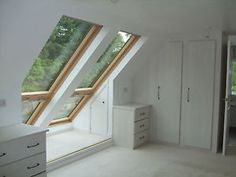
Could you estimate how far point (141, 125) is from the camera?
4.84m

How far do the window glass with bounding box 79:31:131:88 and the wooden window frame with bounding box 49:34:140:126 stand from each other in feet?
0.24

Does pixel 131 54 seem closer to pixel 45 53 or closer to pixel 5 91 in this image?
pixel 45 53

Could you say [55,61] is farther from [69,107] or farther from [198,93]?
[198,93]

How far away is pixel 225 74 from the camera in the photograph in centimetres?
460

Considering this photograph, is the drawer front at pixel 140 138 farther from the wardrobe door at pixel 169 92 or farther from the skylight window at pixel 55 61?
the skylight window at pixel 55 61

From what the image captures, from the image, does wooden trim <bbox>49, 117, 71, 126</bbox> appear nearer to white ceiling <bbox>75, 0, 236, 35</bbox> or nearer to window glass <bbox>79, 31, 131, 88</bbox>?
window glass <bbox>79, 31, 131, 88</bbox>

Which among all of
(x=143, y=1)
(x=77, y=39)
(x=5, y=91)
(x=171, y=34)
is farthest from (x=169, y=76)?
(x=5, y=91)

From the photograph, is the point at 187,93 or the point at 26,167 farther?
the point at 187,93

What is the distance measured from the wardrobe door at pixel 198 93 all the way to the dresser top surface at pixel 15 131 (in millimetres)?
2834

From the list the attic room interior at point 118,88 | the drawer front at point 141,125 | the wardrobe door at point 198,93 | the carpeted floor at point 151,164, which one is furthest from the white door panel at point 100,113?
the wardrobe door at point 198,93

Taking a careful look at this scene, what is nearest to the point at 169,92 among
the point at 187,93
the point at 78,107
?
the point at 187,93

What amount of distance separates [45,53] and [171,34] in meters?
2.37

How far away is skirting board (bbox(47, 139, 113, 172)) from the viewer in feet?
11.7

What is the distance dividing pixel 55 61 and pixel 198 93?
2531 mm
